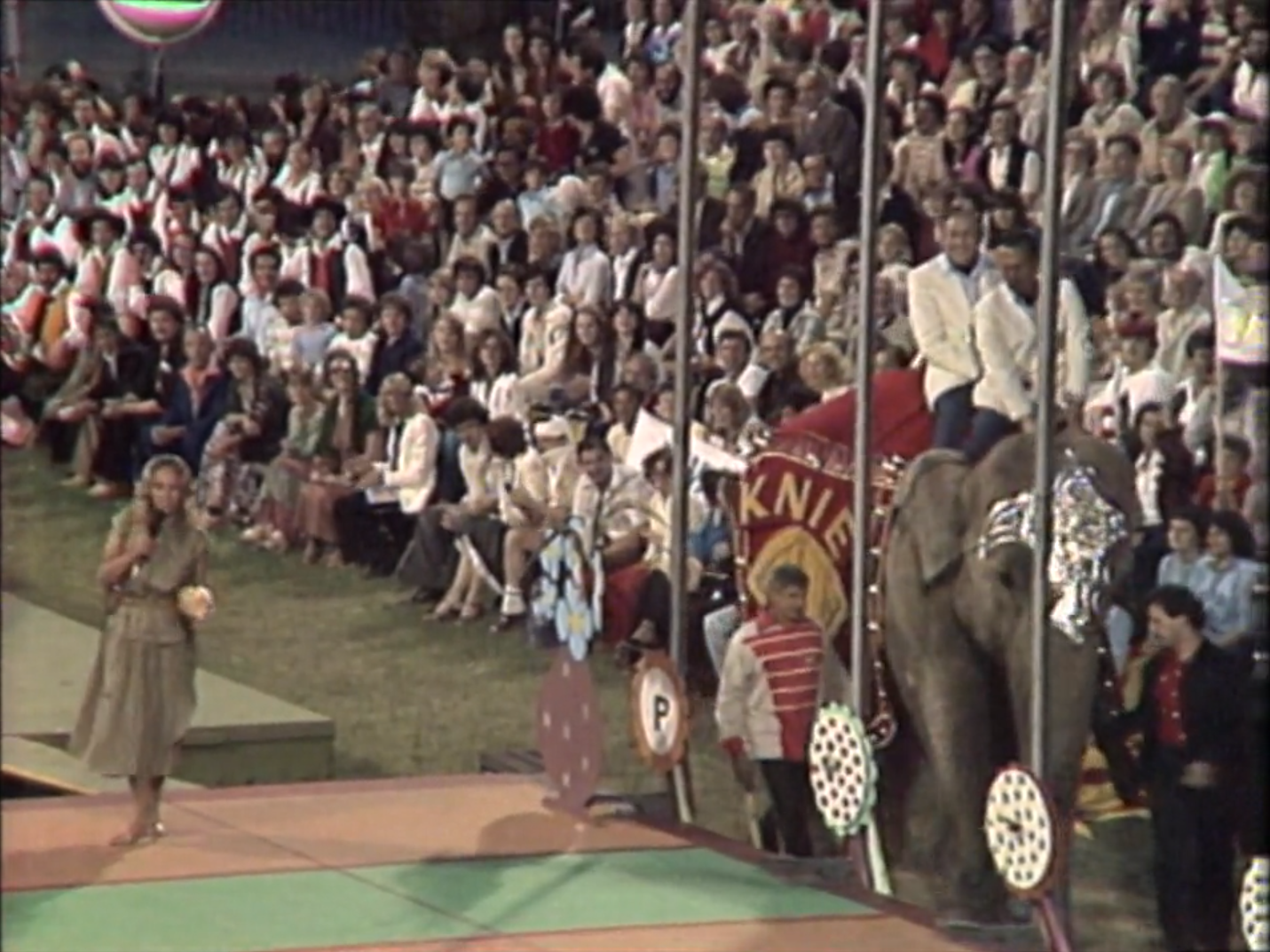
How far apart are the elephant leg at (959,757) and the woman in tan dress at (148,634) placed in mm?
2060

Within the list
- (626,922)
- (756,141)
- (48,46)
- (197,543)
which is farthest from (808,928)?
(48,46)

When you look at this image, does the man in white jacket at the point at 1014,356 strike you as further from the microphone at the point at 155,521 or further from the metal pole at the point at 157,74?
the metal pole at the point at 157,74

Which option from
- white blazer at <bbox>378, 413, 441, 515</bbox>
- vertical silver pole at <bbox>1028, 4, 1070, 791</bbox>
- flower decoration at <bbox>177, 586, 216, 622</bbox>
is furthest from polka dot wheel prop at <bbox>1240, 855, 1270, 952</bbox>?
white blazer at <bbox>378, 413, 441, 515</bbox>

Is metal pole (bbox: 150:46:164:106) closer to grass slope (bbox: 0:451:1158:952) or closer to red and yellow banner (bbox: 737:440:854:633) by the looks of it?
grass slope (bbox: 0:451:1158:952)

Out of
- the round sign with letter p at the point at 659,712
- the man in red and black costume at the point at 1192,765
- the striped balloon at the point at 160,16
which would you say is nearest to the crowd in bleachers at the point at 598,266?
the man in red and black costume at the point at 1192,765

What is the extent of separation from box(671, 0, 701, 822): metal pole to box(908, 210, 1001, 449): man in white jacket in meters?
0.96

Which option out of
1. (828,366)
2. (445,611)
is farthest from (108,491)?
Answer: (828,366)

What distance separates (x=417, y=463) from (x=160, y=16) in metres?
2.06

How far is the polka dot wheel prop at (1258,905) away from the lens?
6.72 m

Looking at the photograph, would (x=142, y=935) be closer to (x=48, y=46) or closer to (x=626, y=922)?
(x=626, y=922)

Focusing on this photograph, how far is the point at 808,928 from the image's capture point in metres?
7.80

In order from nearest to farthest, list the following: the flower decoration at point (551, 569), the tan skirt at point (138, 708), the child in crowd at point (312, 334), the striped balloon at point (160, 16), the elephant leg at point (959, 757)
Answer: the elephant leg at point (959, 757)
the tan skirt at point (138, 708)
the flower decoration at point (551, 569)
the striped balloon at point (160, 16)
the child in crowd at point (312, 334)

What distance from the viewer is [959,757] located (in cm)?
815

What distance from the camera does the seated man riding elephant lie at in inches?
296
